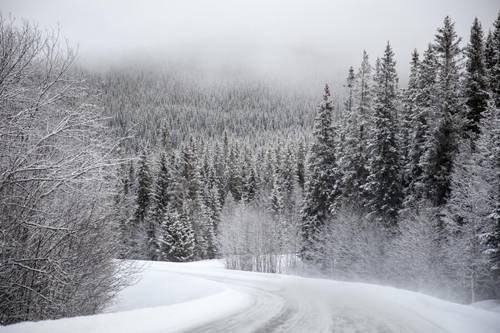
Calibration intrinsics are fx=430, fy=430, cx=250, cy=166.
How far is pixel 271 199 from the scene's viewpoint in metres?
69.7

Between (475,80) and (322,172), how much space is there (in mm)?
15118

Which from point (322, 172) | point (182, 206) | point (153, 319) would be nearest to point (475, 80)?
point (322, 172)

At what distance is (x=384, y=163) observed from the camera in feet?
117

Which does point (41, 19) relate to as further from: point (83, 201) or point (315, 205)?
point (315, 205)

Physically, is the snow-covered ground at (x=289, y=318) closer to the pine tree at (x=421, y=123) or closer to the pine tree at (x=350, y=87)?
the pine tree at (x=421, y=123)

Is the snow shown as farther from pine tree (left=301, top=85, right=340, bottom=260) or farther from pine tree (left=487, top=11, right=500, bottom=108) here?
pine tree (left=301, top=85, right=340, bottom=260)

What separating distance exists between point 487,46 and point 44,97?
3507 centimetres

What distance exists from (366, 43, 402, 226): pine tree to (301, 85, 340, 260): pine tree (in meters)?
5.11

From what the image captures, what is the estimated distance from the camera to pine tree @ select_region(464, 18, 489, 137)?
31.4 meters

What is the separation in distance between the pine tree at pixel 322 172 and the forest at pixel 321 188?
135mm

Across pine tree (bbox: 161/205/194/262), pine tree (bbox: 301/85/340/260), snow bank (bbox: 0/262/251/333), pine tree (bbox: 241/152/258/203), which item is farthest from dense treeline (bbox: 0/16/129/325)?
pine tree (bbox: 241/152/258/203)

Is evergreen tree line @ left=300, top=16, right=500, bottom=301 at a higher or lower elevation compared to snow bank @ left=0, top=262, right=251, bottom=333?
higher

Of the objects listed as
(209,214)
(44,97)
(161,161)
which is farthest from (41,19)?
(209,214)

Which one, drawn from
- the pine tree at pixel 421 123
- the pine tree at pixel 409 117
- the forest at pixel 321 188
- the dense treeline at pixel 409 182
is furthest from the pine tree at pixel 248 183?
the pine tree at pixel 421 123
